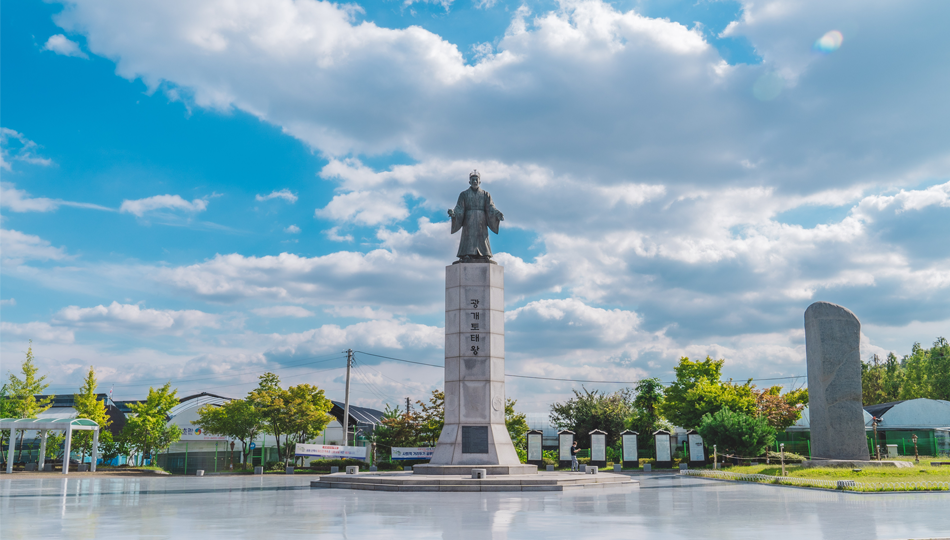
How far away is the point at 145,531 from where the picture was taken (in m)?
10.2

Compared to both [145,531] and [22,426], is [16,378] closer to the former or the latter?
[22,426]

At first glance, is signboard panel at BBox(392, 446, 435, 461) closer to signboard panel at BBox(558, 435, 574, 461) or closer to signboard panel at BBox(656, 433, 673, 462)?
signboard panel at BBox(558, 435, 574, 461)

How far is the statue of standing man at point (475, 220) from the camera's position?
2567 centimetres

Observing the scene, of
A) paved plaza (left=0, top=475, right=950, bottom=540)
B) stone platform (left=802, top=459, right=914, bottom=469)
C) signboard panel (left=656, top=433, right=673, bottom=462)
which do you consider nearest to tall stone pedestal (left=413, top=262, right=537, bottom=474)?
paved plaza (left=0, top=475, right=950, bottom=540)

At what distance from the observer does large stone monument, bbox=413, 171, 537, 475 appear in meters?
23.1

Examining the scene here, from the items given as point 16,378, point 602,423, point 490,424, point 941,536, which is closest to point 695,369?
point 602,423

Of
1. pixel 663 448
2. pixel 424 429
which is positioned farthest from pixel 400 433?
pixel 663 448

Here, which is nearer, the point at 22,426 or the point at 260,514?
the point at 260,514

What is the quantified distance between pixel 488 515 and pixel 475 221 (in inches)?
587

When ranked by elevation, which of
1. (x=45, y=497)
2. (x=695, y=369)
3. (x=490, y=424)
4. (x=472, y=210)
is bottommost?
(x=45, y=497)

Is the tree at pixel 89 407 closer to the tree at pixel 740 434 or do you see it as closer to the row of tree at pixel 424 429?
the row of tree at pixel 424 429

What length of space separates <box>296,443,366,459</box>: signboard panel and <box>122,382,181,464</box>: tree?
438 inches

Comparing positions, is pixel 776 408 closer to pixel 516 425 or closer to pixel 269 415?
pixel 516 425

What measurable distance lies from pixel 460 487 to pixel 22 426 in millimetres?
30651
